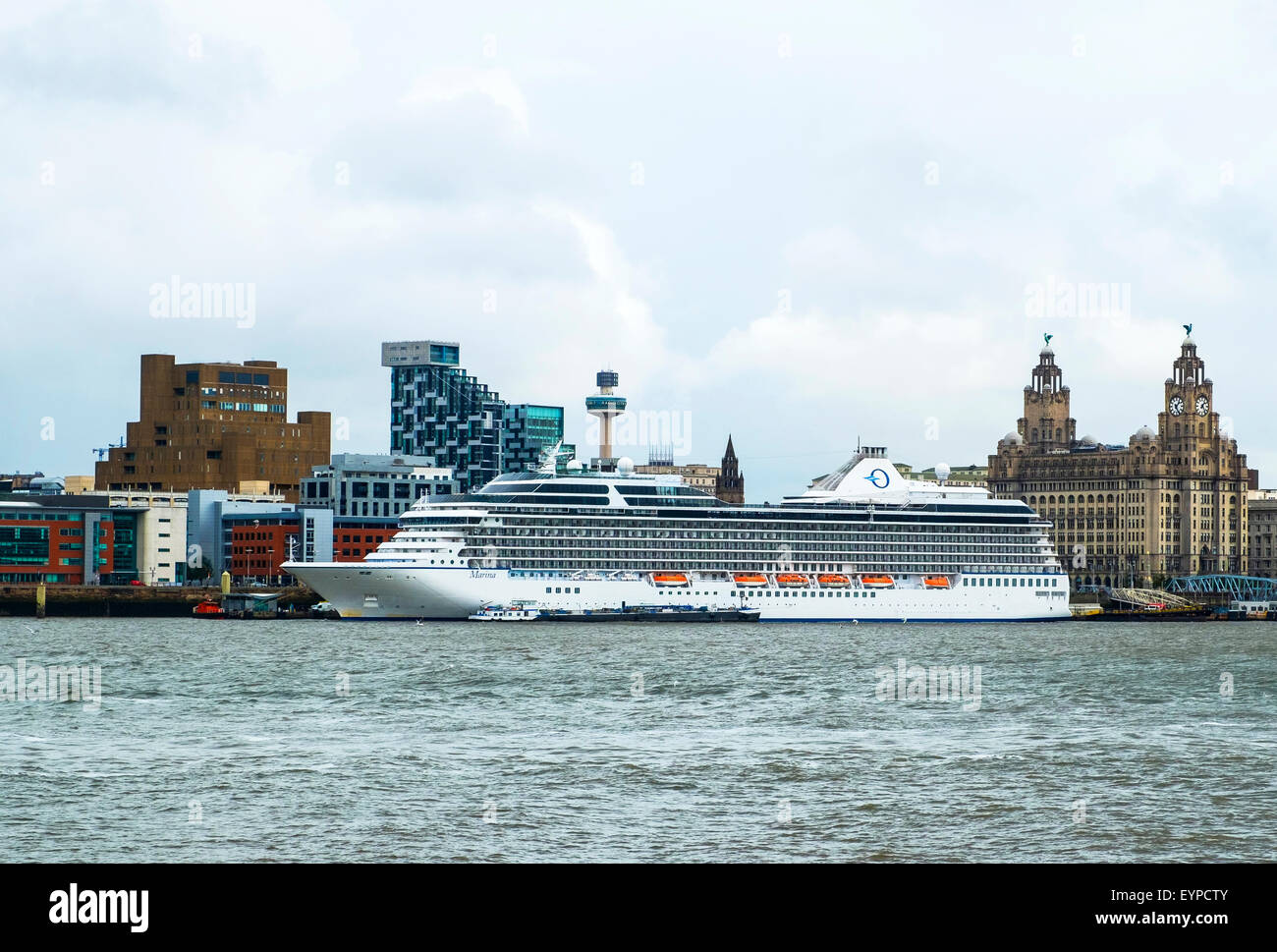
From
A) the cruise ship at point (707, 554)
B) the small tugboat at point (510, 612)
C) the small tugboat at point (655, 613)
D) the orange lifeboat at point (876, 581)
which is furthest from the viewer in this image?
the orange lifeboat at point (876, 581)

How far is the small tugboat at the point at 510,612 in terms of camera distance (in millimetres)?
121062

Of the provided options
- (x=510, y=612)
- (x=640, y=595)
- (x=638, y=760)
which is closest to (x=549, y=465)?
(x=640, y=595)

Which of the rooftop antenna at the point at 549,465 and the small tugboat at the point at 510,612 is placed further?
the rooftop antenna at the point at 549,465

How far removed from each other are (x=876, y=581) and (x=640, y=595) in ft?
62.6

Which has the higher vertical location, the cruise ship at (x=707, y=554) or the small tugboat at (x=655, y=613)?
the cruise ship at (x=707, y=554)

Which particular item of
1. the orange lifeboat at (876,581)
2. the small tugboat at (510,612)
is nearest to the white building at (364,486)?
the orange lifeboat at (876,581)

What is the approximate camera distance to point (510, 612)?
122 metres

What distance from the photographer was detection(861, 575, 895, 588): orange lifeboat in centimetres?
13650

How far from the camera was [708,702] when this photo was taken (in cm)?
5566

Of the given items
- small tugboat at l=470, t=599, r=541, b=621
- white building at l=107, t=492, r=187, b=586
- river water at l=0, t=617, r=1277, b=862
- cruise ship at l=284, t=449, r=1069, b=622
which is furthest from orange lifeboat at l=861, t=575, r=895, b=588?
white building at l=107, t=492, r=187, b=586

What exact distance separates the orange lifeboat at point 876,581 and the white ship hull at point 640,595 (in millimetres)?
453

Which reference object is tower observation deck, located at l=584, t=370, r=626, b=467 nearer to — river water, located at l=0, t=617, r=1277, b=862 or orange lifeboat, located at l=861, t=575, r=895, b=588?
orange lifeboat, located at l=861, t=575, r=895, b=588

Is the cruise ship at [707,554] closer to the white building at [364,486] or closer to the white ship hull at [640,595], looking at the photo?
the white ship hull at [640,595]
